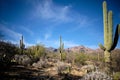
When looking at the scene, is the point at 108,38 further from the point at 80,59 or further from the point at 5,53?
the point at 80,59

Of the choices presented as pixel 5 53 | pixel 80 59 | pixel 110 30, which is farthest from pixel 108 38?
pixel 80 59

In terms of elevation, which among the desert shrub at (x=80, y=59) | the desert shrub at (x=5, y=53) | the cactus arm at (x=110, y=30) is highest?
the cactus arm at (x=110, y=30)

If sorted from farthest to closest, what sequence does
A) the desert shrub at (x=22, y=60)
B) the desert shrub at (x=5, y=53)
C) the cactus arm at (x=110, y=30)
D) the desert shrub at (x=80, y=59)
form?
the desert shrub at (x=80, y=59)
the desert shrub at (x=22, y=60)
the cactus arm at (x=110, y=30)
the desert shrub at (x=5, y=53)

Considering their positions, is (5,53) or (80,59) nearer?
(5,53)

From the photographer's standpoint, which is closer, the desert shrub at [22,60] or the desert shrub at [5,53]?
the desert shrub at [5,53]

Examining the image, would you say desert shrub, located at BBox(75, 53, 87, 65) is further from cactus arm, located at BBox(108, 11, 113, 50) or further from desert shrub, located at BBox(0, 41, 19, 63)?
desert shrub, located at BBox(0, 41, 19, 63)

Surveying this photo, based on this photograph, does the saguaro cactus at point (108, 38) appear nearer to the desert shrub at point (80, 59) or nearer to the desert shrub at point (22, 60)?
the desert shrub at point (22, 60)

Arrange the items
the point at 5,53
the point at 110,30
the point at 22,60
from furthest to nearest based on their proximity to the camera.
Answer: the point at 22,60
the point at 110,30
the point at 5,53

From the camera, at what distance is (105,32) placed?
1473 centimetres

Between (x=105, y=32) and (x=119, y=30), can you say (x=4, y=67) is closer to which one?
(x=105, y=32)

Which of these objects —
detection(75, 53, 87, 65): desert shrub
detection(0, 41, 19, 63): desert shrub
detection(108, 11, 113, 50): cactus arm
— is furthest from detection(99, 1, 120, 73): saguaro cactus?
detection(75, 53, 87, 65): desert shrub

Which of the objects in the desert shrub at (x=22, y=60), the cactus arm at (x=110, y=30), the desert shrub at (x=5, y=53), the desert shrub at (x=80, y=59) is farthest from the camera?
the desert shrub at (x=80, y=59)

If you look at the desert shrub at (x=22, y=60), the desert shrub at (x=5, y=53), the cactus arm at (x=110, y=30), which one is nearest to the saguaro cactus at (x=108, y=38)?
the cactus arm at (x=110, y=30)

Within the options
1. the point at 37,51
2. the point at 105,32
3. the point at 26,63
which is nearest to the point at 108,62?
the point at 105,32
